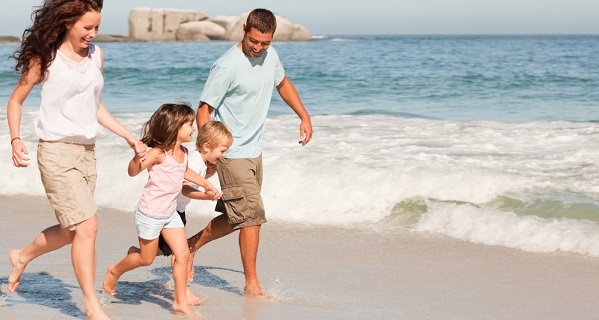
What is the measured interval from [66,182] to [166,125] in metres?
0.54

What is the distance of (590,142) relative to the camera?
388 inches

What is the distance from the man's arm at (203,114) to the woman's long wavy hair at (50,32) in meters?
0.88

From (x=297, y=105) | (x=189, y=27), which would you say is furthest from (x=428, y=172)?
(x=189, y=27)

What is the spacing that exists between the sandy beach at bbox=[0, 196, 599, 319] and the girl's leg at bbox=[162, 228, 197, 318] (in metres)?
0.14

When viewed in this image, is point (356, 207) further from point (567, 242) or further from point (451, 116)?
point (451, 116)

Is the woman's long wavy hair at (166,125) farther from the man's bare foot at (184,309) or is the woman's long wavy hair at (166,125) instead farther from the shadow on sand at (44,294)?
the shadow on sand at (44,294)

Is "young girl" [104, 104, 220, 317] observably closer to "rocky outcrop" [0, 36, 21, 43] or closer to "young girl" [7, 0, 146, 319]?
"young girl" [7, 0, 146, 319]

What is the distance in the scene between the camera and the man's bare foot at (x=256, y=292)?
4.86 metres

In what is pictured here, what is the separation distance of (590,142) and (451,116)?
14.9 feet

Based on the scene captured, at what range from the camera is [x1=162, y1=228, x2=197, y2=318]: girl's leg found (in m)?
4.33

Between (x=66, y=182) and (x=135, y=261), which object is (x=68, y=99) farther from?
(x=135, y=261)

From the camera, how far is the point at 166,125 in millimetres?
4230

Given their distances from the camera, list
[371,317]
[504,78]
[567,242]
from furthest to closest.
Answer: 1. [504,78]
2. [567,242]
3. [371,317]

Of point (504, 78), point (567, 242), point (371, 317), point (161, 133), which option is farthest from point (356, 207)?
point (504, 78)
